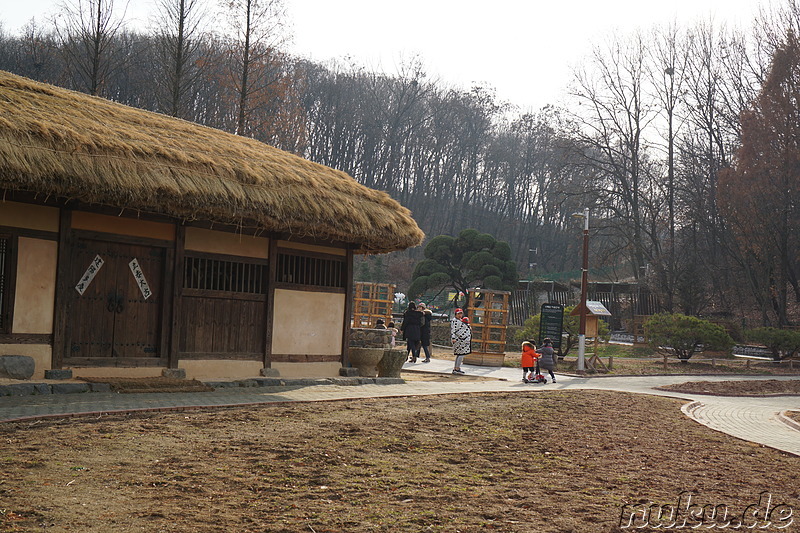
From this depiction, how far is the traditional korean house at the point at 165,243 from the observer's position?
37.6 feet

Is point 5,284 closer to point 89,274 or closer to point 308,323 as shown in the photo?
point 89,274

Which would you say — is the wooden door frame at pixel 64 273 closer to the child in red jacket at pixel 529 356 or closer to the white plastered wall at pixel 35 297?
the white plastered wall at pixel 35 297

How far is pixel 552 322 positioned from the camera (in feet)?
82.9

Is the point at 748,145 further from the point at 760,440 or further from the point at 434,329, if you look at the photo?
the point at 760,440

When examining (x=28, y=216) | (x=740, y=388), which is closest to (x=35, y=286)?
(x=28, y=216)

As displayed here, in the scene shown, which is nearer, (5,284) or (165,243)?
(5,284)

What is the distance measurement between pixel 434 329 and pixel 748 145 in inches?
691

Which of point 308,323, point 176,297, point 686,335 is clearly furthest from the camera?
point 686,335

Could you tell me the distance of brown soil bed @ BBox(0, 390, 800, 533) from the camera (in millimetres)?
5512

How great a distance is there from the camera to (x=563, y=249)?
64.1m

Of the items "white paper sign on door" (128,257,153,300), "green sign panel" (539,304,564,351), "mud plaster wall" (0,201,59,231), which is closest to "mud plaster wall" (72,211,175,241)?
"mud plaster wall" (0,201,59,231)

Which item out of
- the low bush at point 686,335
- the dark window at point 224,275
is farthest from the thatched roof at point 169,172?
the low bush at point 686,335

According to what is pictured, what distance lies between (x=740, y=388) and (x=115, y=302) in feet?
48.5

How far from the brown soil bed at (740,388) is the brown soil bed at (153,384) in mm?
11479
